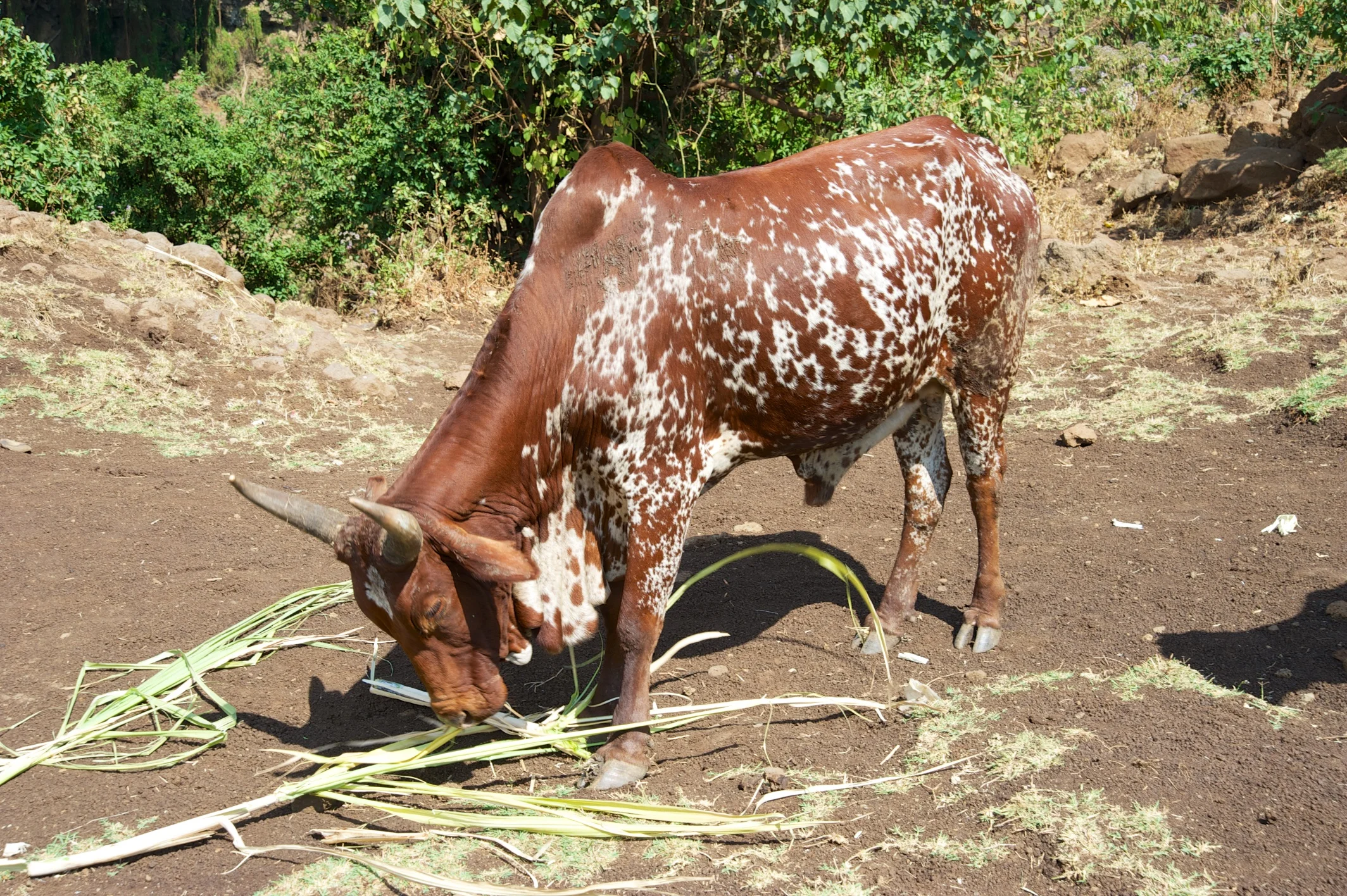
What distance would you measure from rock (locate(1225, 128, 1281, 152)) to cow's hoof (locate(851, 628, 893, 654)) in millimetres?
9088

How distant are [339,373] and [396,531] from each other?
541 centimetres

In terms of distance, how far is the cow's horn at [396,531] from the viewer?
320 cm

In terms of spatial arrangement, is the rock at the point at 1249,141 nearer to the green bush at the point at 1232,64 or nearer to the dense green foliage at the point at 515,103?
→ the dense green foliage at the point at 515,103

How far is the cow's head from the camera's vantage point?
349 centimetres

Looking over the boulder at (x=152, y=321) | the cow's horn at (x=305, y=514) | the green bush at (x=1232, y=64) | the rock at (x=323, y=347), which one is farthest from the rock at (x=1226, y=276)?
the boulder at (x=152, y=321)

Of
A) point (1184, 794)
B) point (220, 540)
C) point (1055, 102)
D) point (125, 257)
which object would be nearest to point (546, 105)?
point (125, 257)

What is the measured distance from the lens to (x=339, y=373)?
27.4 feet

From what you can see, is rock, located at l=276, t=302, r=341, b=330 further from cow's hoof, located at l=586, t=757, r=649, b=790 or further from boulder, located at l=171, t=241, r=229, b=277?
cow's hoof, located at l=586, t=757, r=649, b=790

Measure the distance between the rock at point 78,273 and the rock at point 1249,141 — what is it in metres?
10.8

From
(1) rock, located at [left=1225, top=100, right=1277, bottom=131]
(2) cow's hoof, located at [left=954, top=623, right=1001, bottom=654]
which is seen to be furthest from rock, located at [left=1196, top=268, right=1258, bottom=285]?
(2) cow's hoof, located at [left=954, top=623, right=1001, bottom=654]

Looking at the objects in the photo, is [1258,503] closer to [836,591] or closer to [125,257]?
[836,591]

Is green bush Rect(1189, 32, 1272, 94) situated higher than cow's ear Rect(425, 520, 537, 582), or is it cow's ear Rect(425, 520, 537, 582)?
green bush Rect(1189, 32, 1272, 94)

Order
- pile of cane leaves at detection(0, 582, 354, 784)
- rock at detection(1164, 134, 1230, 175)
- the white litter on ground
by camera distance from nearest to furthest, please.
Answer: pile of cane leaves at detection(0, 582, 354, 784), the white litter on ground, rock at detection(1164, 134, 1230, 175)

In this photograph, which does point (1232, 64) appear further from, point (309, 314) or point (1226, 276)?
point (309, 314)
